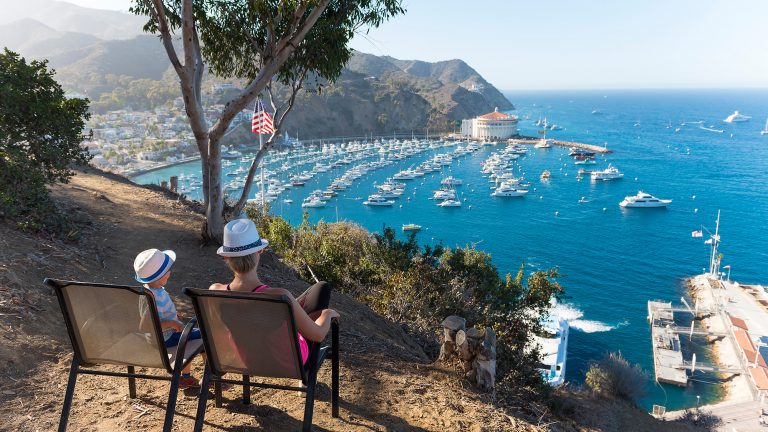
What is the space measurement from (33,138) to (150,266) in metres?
5.04

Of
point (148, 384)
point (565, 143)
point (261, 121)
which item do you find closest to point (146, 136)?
point (565, 143)

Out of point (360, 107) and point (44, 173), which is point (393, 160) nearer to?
point (360, 107)

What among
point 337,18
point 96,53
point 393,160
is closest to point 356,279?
point 337,18

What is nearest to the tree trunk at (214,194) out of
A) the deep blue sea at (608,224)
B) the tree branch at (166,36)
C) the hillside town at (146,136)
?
the tree branch at (166,36)

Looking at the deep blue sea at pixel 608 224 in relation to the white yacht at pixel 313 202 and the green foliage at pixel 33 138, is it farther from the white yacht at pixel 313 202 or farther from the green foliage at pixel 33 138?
the green foliage at pixel 33 138

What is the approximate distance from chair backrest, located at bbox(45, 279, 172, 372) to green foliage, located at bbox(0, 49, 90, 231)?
3.72 m

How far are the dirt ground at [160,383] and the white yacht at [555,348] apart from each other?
14552mm

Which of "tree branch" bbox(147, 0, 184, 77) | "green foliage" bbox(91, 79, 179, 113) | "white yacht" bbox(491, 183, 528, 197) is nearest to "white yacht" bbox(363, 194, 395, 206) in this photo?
"white yacht" bbox(491, 183, 528, 197)

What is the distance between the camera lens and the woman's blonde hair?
101 inches

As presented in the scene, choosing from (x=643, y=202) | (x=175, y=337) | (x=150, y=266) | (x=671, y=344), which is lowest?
(x=671, y=344)

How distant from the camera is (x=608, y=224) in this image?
140ft

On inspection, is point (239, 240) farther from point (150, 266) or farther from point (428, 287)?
point (428, 287)

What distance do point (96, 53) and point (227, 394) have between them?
507 feet

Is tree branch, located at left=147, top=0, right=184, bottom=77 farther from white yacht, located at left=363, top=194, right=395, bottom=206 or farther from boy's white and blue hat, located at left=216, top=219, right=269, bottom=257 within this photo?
white yacht, located at left=363, top=194, right=395, bottom=206
